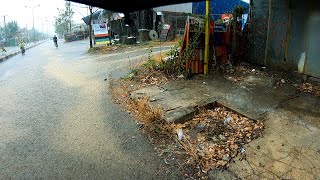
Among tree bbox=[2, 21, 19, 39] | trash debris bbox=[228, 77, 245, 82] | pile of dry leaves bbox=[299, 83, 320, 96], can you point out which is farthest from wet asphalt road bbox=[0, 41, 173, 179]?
tree bbox=[2, 21, 19, 39]

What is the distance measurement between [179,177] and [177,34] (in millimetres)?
20811

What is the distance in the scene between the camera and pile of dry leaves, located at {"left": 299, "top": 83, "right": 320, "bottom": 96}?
260 inches

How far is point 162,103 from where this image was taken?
6430mm

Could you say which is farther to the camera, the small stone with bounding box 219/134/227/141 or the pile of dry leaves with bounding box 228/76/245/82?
the pile of dry leaves with bounding box 228/76/245/82

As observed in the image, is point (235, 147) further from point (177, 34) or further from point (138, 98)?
point (177, 34)

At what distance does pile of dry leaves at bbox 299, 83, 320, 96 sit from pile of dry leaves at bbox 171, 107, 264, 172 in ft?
7.93

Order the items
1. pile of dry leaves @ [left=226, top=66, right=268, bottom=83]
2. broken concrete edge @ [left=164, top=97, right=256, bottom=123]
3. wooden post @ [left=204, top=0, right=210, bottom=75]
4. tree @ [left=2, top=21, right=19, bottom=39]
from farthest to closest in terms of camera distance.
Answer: tree @ [left=2, top=21, right=19, bottom=39]
pile of dry leaves @ [left=226, top=66, right=268, bottom=83]
wooden post @ [left=204, top=0, right=210, bottom=75]
broken concrete edge @ [left=164, top=97, right=256, bottom=123]

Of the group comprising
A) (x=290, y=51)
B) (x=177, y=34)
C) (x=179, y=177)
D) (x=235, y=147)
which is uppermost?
(x=177, y=34)

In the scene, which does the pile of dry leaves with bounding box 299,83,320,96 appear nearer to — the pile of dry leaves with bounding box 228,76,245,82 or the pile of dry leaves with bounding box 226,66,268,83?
the pile of dry leaves with bounding box 226,66,268,83

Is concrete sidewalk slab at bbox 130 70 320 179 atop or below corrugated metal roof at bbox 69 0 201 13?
below

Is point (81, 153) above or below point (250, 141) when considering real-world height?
below

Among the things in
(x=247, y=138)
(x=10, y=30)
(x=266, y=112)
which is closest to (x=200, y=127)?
(x=247, y=138)

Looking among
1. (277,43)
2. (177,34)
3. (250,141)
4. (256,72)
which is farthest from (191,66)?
(177,34)

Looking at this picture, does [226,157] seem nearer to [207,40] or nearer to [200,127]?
[200,127]
